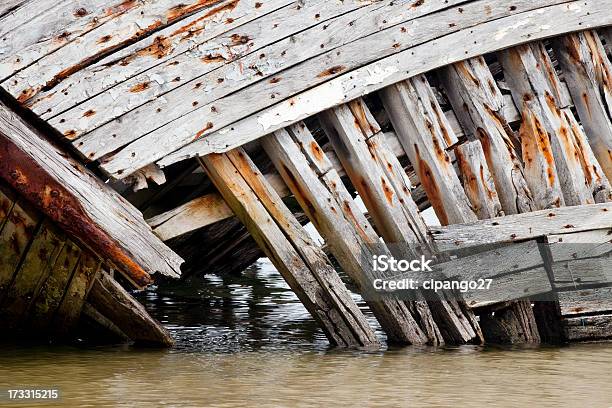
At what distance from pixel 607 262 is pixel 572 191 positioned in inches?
18.2

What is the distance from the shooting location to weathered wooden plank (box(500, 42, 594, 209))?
598 centimetres

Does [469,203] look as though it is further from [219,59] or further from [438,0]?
[219,59]

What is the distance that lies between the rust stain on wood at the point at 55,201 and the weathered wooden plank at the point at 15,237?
247mm

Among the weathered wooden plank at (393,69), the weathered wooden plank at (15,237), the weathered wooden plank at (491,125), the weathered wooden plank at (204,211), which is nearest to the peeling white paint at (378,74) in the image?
the weathered wooden plank at (393,69)

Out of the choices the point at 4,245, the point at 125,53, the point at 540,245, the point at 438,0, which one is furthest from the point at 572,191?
the point at 4,245

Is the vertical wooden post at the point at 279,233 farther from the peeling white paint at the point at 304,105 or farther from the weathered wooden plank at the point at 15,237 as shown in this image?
the weathered wooden plank at the point at 15,237

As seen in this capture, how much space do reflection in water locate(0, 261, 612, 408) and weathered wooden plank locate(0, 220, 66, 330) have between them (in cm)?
23

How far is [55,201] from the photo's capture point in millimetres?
4703

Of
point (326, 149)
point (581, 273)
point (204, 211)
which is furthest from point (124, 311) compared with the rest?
point (581, 273)

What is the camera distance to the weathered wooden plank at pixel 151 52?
5.03 m

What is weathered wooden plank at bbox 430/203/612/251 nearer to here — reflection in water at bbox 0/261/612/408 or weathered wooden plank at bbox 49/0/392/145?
reflection in water at bbox 0/261/612/408

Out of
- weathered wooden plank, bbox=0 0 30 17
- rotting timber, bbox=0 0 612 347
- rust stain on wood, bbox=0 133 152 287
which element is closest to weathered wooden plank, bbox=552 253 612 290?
rotting timber, bbox=0 0 612 347

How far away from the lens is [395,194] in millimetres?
5641

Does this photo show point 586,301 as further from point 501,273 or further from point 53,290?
point 53,290
